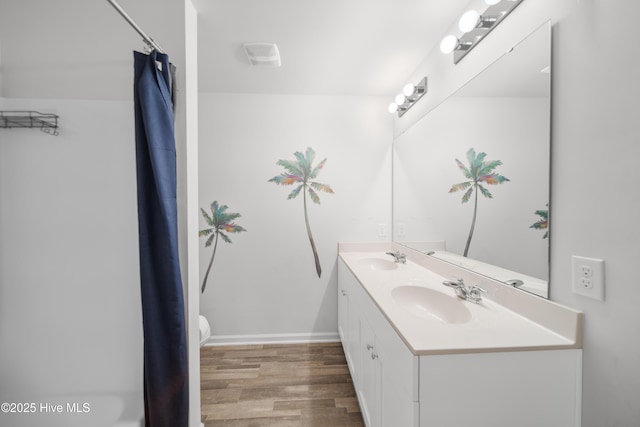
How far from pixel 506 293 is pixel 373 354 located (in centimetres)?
66

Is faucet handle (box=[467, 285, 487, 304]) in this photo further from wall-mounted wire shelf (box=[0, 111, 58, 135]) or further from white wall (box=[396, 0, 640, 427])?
wall-mounted wire shelf (box=[0, 111, 58, 135])

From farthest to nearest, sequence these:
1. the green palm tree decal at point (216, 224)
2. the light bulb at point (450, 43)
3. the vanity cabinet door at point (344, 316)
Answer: the green palm tree decal at point (216, 224) → the vanity cabinet door at point (344, 316) → the light bulb at point (450, 43)

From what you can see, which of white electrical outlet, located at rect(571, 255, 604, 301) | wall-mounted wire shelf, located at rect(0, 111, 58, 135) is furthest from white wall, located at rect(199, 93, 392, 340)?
white electrical outlet, located at rect(571, 255, 604, 301)

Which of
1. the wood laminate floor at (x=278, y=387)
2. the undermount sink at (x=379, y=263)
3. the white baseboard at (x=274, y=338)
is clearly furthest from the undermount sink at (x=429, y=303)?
the white baseboard at (x=274, y=338)

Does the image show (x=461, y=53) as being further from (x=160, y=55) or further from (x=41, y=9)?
(x=41, y=9)

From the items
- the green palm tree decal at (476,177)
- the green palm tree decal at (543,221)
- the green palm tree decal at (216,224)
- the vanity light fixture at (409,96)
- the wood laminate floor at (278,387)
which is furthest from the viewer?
the green palm tree decal at (216,224)

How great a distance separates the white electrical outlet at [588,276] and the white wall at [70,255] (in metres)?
1.86

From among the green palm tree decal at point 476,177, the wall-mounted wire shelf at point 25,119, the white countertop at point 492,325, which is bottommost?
the white countertop at point 492,325

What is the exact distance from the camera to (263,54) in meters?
1.75

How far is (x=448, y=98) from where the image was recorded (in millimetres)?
1524

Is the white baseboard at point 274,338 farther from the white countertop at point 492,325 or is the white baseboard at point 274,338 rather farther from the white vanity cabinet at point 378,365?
the white countertop at point 492,325

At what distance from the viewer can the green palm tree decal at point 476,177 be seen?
118 cm

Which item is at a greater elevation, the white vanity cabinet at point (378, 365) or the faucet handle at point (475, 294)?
the faucet handle at point (475, 294)

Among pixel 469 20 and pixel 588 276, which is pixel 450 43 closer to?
pixel 469 20
